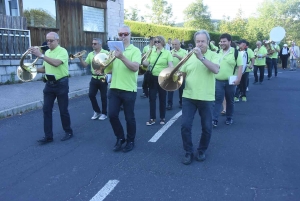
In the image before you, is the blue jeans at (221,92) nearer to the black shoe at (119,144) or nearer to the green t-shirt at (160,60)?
the green t-shirt at (160,60)

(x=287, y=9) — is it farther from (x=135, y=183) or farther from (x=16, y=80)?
(x=135, y=183)

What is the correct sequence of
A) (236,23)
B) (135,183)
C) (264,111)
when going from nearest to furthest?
1. (135,183)
2. (264,111)
3. (236,23)

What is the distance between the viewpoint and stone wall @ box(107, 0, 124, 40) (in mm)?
17484

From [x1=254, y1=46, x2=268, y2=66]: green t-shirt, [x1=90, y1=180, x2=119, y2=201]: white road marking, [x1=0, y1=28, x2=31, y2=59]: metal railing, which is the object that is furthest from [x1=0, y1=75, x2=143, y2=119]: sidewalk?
[x1=254, y1=46, x2=268, y2=66]: green t-shirt

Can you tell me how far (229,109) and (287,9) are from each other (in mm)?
56764

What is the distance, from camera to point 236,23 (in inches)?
1465

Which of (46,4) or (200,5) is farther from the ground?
(200,5)

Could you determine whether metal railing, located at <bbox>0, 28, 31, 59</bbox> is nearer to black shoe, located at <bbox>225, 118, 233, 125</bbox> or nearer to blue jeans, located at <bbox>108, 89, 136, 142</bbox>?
blue jeans, located at <bbox>108, 89, 136, 142</bbox>

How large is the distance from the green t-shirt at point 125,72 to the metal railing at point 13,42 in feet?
25.6

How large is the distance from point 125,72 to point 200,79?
44.8 inches

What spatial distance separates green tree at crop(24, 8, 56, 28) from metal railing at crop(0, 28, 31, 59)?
4.30ft

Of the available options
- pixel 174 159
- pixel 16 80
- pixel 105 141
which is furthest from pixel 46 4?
pixel 174 159

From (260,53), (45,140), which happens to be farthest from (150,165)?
(260,53)

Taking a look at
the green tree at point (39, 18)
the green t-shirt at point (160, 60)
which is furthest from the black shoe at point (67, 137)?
the green tree at point (39, 18)
